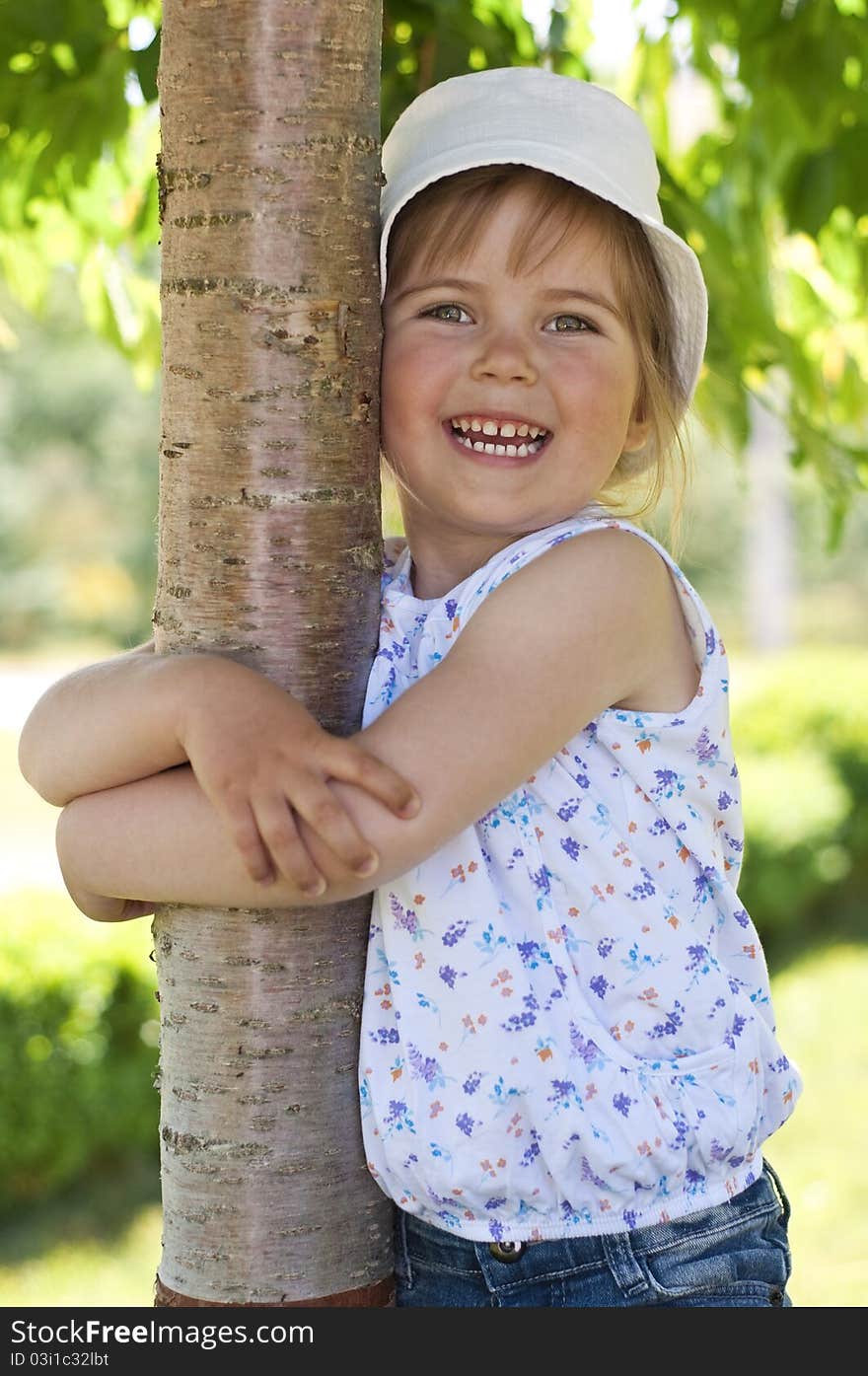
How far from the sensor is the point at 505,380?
162cm

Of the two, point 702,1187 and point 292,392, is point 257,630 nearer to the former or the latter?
point 292,392

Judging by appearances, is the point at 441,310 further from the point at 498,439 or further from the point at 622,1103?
the point at 622,1103

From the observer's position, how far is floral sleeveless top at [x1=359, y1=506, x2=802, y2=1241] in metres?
1.50

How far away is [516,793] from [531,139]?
72cm

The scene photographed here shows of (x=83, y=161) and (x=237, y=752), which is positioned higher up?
(x=83, y=161)

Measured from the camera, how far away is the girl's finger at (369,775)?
132 centimetres

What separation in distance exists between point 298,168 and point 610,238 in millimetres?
432

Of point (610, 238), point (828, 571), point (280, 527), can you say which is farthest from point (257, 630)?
point (828, 571)

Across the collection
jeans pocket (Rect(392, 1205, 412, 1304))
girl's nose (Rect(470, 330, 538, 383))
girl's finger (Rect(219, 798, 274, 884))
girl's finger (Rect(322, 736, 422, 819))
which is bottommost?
jeans pocket (Rect(392, 1205, 412, 1304))

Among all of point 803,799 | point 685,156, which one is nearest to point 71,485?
point 803,799

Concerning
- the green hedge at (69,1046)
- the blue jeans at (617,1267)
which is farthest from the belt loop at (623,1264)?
the green hedge at (69,1046)

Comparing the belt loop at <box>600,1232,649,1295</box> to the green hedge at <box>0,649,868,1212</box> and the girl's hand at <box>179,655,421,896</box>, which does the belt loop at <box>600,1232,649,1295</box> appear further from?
the green hedge at <box>0,649,868,1212</box>

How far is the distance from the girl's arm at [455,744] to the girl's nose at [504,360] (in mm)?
203

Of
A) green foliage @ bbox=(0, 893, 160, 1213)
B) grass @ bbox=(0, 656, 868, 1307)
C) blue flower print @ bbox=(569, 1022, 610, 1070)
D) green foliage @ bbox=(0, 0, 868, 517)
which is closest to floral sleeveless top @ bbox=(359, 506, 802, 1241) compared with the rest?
blue flower print @ bbox=(569, 1022, 610, 1070)
